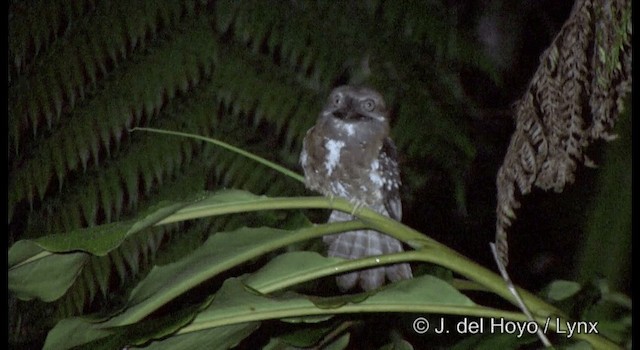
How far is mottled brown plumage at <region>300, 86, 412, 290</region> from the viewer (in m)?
1.04

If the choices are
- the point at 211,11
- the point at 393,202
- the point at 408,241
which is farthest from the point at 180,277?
the point at 211,11

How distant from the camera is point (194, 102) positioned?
128 centimetres

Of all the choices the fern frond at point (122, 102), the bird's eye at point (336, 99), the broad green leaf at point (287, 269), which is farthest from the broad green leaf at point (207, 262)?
the fern frond at point (122, 102)

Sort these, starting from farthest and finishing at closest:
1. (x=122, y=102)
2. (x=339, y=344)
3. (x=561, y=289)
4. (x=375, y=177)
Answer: (x=122, y=102), (x=375, y=177), (x=561, y=289), (x=339, y=344)

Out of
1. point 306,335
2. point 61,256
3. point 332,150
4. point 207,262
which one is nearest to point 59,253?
point 61,256

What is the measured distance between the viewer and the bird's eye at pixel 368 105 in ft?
3.55

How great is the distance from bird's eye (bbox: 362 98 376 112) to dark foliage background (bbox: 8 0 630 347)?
10cm

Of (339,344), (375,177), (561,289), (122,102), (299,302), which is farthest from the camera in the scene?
(122,102)

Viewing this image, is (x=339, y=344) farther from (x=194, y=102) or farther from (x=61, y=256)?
(x=194, y=102)

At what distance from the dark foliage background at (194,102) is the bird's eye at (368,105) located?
103 mm

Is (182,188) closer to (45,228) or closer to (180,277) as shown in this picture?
(45,228)

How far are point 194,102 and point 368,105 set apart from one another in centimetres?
37

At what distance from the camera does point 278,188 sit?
123 cm

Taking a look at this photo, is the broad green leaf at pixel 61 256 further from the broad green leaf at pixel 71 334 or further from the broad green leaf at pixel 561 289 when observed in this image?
the broad green leaf at pixel 561 289
